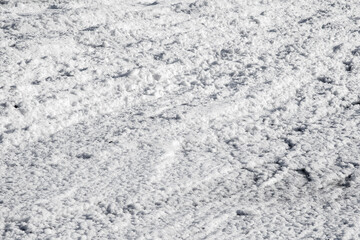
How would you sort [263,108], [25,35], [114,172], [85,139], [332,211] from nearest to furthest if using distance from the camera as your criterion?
[332,211], [114,172], [85,139], [263,108], [25,35]

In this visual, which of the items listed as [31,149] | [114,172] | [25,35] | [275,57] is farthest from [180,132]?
[25,35]

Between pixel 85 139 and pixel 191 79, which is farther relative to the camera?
pixel 191 79

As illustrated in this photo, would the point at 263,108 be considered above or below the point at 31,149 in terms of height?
above

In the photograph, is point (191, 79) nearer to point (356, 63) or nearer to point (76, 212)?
point (356, 63)

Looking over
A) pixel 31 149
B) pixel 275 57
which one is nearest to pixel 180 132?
pixel 31 149

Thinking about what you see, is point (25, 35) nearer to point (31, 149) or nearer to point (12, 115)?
point (12, 115)

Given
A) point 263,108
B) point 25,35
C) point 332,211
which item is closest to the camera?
point 332,211
